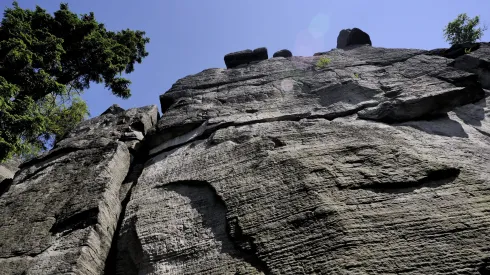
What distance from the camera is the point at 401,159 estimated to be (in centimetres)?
611

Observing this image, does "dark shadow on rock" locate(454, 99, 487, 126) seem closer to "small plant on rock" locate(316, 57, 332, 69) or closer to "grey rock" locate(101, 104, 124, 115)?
"small plant on rock" locate(316, 57, 332, 69)

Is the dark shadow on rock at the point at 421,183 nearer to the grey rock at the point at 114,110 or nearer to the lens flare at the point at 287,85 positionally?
the lens flare at the point at 287,85

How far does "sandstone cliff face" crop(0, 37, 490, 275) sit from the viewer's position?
15.8ft

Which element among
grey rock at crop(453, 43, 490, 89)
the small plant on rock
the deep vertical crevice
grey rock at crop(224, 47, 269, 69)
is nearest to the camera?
the deep vertical crevice

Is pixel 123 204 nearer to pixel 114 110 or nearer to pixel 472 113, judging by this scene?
pixel 114 110

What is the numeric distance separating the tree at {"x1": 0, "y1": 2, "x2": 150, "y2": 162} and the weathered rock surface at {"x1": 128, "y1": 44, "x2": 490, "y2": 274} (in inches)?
172

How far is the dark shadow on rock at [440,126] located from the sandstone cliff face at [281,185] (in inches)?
1.6

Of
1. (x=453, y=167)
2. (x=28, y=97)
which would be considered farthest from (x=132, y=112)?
(x=453, y=167)

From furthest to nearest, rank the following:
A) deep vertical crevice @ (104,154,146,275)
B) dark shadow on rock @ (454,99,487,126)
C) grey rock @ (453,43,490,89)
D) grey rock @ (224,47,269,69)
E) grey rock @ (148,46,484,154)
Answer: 1. grey rock @ (224,47,269,69)
2. grey rock @ (453,43,490,89)
3. grey rock @ (148,46,484,154)
4. dark shadow on rock @ (454,99,487,126)
5. deep vertical crevice @ (104,154,146,275)

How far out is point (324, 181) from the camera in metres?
5.83

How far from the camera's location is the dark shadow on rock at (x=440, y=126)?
7.10m

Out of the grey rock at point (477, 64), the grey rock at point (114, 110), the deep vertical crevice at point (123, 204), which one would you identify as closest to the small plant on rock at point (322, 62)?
the grey rock at point (477, 64)

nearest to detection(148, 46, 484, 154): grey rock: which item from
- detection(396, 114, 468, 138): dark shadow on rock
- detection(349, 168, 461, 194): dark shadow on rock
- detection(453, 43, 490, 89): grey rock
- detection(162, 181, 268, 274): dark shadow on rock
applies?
detection(396, 114, 468, 138): dark shadow on rock

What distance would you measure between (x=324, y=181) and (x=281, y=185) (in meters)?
0.69
